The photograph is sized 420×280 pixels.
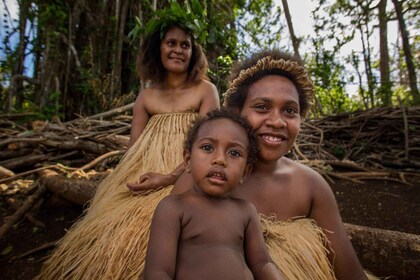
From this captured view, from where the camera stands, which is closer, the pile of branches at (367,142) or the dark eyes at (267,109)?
the dark eyes at (267,109)

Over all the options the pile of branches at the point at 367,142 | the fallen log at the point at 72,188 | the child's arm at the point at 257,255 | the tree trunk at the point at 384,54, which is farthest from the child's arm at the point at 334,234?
the tree trunk at the point at 384,54

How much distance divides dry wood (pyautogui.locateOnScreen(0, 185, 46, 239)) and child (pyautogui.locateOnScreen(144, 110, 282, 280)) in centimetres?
175

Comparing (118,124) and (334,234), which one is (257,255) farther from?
(118,124)

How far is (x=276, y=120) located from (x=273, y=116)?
0.03 meters

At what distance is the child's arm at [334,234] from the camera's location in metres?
1.37

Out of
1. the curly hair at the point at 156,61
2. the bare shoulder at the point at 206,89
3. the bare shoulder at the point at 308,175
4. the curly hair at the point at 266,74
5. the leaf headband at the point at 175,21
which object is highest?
the leaf headband at the point at 175,21

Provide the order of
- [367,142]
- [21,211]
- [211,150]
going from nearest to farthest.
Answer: [211,150]
[21,211]
[367,142]

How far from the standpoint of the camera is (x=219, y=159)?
3.73 feet

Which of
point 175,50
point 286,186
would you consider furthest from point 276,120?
point 175,50

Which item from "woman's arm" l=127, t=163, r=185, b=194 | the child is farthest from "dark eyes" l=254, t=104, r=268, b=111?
"woman's arm" l=127, t=163, r=185, b=194

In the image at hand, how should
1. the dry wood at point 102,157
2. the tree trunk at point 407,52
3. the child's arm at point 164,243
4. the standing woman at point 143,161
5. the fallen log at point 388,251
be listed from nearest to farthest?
1. the child's arm at point 164,243
2. the standing woman at point 143,161
3. the fallen log at point 388,251
4. the dry wood at point 102,157
5. the tree trunk at point 407,52

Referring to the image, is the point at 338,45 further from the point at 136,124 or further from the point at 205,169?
the point at 205,169

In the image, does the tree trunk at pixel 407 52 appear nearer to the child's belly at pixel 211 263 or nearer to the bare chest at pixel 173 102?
the bare chest at pixel 173 102

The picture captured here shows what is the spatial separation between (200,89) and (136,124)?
Answer: 52 cm
